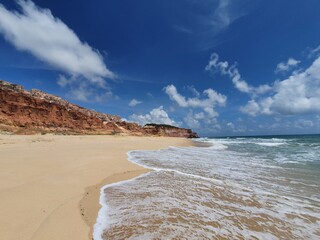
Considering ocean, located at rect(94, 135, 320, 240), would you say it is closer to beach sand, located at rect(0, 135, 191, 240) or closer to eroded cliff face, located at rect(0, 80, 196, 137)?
beach sand, located at rect(0, 135, 191, 240)

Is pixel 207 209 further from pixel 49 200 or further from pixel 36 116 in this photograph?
pixel 36 116

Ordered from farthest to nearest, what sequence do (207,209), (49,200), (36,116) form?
(36,116), (207,209), (49,200)

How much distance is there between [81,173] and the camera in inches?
237

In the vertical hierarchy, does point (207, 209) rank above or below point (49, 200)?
below

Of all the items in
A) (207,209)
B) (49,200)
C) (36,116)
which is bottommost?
(207,209)

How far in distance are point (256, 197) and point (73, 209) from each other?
4110 mm

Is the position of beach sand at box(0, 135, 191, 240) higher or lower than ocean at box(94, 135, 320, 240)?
higher

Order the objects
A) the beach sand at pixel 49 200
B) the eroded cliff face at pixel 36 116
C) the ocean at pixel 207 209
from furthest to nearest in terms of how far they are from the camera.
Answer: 1. the eroded cliff face at pixel 36 116
2. the ocean at pixel 207 209
3. the beach sand at pixel 49 200

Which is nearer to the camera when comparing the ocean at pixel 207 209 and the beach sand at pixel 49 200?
the beach sand at pixel 49 200

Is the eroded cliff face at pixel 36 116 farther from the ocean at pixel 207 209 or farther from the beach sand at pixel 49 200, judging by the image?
the ocean at pixel 207 209

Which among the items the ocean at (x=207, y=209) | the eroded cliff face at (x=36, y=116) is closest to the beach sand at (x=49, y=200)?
the ocean at (x=207, y=209)

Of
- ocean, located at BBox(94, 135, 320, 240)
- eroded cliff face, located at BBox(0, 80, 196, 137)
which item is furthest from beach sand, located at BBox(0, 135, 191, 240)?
eroded cliff face, located at BBox(0, 80, 196, 137)

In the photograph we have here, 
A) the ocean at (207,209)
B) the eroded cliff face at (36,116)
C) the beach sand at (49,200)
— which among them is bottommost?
the ocean at (207,209)

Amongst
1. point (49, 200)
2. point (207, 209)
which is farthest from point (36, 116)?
point (207, 209)
